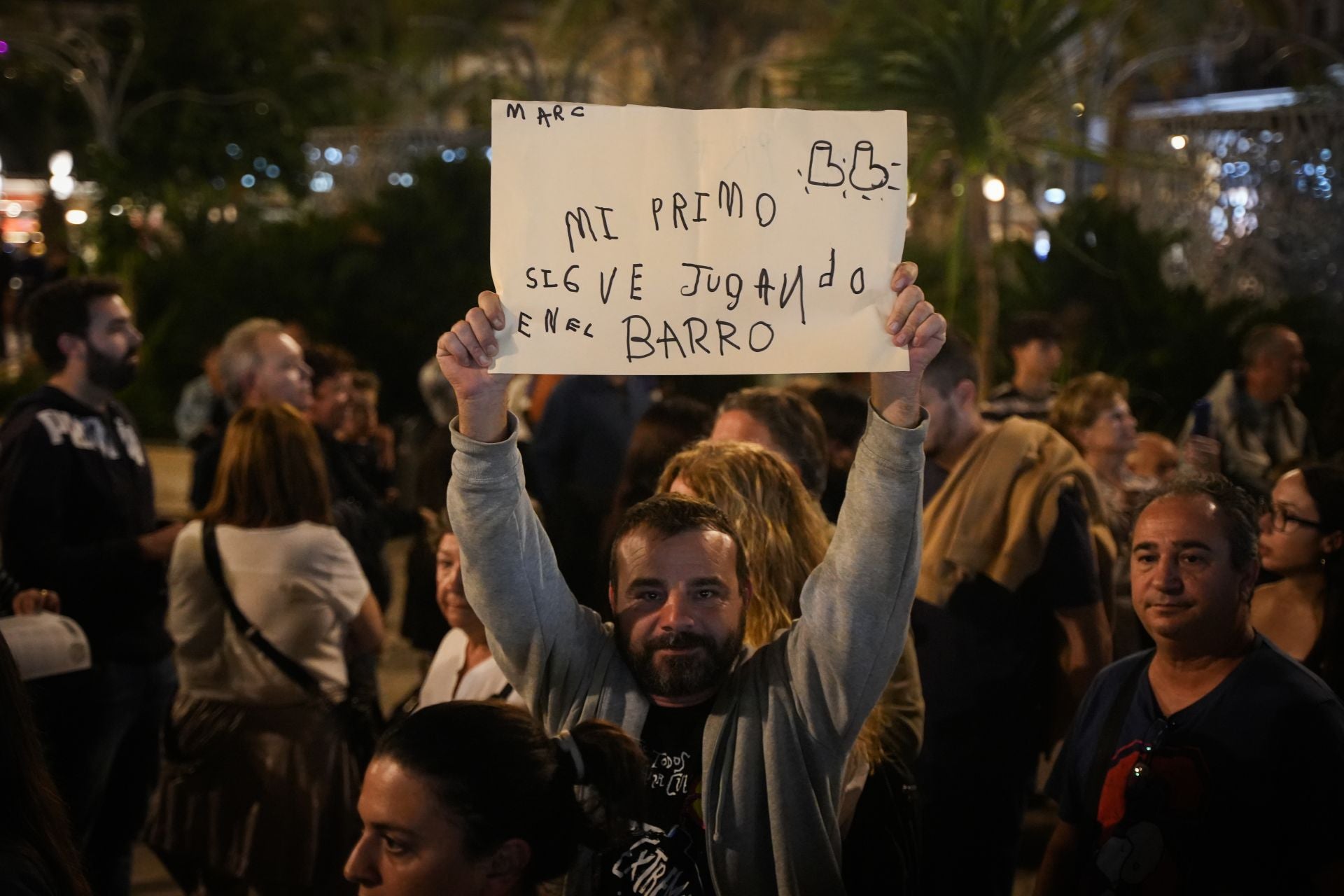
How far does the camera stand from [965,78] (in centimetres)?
753

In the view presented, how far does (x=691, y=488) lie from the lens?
311 centimetres

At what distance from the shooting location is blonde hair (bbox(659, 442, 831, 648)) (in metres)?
3.00

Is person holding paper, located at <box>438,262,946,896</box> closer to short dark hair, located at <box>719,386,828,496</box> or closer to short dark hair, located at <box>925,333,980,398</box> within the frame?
short dark hair, located at <box>719,386,828,496</box>

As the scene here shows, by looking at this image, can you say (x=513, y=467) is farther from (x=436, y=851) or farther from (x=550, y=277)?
(x=436, y=851)

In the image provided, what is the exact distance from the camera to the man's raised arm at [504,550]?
2.40 meters

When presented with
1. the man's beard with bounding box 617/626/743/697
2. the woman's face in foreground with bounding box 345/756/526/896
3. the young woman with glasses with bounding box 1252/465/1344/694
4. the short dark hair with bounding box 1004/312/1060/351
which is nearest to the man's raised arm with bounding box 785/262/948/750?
the man's beard with bounding box 617/626/743/697

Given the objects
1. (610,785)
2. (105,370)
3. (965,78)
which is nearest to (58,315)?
(105,370)

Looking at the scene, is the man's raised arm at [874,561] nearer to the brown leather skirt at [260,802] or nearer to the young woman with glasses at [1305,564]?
the young woman with glasses at [1305,564]

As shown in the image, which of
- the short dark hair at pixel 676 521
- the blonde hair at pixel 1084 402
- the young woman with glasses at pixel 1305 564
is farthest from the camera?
the blonde hair at pixel 1084 402

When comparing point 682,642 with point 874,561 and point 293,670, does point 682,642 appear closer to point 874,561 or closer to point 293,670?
point 874,561

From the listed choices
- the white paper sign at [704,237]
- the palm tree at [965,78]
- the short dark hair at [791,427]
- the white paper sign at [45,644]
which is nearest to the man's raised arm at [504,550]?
the white paper sign at [704,237]

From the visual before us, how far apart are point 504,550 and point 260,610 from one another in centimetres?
182

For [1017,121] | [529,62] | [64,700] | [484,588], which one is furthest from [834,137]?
[529,62]

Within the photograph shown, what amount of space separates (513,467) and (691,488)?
73 centimetres
